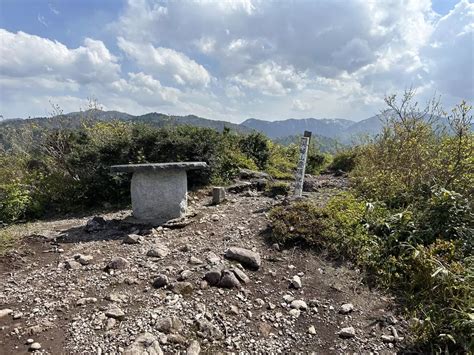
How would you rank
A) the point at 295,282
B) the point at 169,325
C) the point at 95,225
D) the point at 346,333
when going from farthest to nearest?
the point at 95,225 → the point at 295,282 → the point at 346,333 → the point at 169,325

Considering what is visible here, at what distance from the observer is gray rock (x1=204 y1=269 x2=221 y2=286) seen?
4.18 metres

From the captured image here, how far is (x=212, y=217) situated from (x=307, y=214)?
1.99 m

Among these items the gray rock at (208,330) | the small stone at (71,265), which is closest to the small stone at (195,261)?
the gray rock at (208,330)

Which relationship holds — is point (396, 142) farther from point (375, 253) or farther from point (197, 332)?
point (197, 332)

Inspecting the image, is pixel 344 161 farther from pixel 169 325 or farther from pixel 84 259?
pixel 169 325

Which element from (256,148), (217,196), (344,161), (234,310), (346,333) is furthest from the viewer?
(344,161)

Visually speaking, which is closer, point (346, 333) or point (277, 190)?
point (346, 333)

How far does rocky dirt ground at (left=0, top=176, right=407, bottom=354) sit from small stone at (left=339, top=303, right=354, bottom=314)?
1 cm

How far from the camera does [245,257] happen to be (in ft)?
15.5

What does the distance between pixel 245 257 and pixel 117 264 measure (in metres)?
1.78

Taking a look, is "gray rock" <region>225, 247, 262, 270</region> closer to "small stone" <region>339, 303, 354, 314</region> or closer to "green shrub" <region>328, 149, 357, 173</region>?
"small stone" <region>339, 303, 354, 314</region>

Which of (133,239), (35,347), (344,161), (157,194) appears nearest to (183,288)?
(35,347)

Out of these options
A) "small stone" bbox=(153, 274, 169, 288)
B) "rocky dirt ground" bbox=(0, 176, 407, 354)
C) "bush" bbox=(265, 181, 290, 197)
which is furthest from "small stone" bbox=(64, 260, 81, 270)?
"bush" bbox=(265, 181, 290, 197)

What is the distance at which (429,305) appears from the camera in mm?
3699
